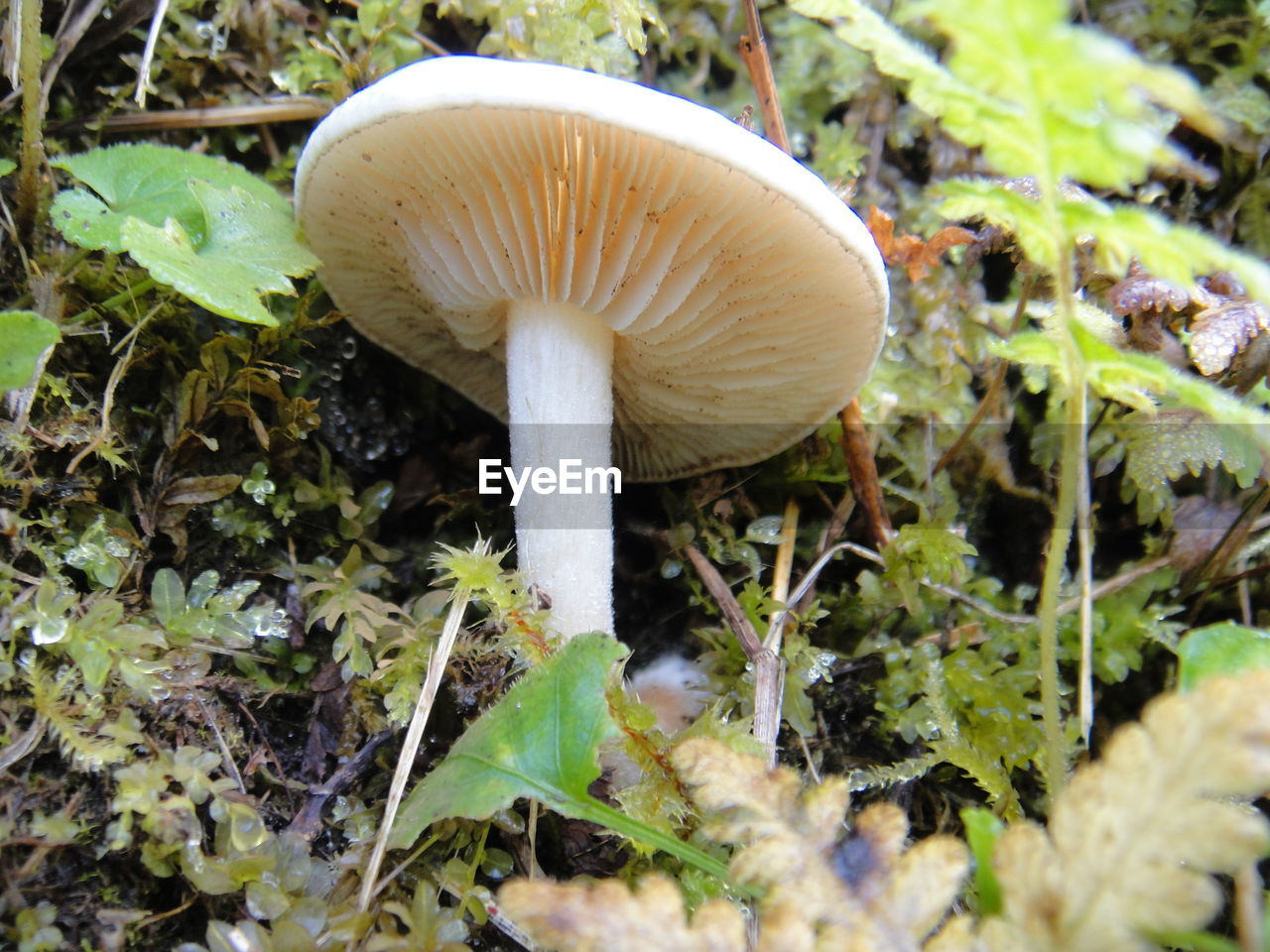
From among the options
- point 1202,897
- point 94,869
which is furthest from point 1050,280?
point 94,869

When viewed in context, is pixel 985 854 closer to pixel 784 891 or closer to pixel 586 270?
pixel 784 891

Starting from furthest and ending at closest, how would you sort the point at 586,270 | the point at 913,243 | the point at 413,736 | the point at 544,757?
the point at 913,243, the point at 586,270, the point at 413,736, the point at 544,757

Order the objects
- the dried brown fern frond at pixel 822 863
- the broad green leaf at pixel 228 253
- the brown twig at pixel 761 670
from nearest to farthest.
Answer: the dried brown fern frond at pixel 822 863
the broad green leaf at pixel 228 253
the brown twig at pixel 761 670

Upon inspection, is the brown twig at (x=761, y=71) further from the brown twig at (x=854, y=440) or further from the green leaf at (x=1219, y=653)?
the green leaf at (x=1219, y=653)

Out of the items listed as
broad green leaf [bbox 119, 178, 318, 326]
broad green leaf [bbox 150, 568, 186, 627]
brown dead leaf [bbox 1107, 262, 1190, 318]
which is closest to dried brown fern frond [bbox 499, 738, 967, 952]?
broad green leaf [bbox 150, 568, 186, 627]

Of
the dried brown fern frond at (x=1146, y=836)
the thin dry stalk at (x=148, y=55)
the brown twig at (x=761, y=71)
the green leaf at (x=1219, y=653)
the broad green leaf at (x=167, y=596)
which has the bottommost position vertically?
the broad green leaf at (x=167, y=596)

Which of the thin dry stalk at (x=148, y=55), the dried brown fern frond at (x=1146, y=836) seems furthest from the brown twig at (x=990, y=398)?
the thin dry stalk at (x=148, y=55)

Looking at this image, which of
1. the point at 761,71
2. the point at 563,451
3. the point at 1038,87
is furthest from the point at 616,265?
the point at 1038,87
